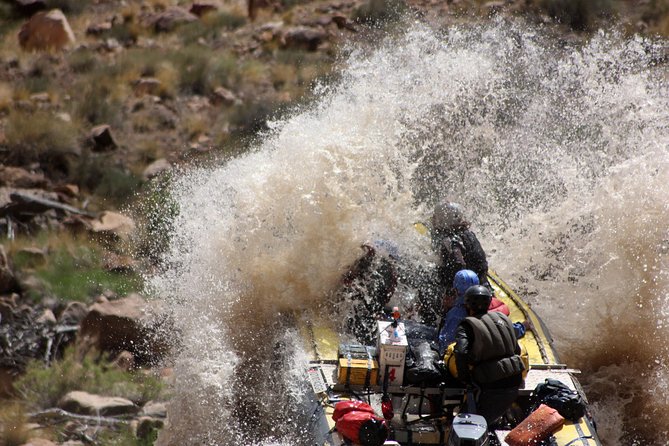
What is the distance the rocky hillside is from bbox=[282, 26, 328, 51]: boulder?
0.03 metres

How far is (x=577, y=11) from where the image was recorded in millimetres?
17375

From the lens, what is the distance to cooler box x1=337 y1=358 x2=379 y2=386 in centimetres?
576

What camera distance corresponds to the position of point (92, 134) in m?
12.3

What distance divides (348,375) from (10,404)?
10.4ft

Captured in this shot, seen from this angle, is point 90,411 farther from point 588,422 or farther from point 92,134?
point 92,134

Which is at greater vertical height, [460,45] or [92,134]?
[460,45]

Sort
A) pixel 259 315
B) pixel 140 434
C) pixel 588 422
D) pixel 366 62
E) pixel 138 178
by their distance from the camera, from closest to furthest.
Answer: pixel 588 422 → pixel 140 434 → pixel 259 315 → pixel 138 178 → pixel 366 62

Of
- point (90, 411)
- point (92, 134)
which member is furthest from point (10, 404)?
point (92, 134)

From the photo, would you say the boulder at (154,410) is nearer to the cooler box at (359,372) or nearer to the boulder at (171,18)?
the cooler box at (359,372)

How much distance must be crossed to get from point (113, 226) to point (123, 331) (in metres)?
2.47

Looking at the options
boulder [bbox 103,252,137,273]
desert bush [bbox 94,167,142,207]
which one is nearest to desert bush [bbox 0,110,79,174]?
desert bush [bbox 94,167,142,207]

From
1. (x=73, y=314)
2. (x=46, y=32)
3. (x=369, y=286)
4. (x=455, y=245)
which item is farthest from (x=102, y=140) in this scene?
(x=455, y=245)

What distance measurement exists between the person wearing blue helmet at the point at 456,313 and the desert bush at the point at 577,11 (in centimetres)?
1211

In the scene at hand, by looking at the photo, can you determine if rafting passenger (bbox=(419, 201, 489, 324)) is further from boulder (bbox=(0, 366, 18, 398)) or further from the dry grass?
the dry grass
